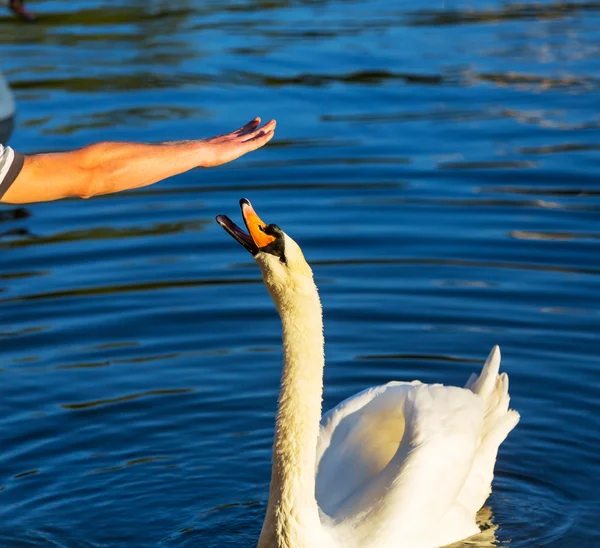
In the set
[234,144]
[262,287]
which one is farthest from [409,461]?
[262,287]

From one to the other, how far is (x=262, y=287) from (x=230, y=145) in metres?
4.33

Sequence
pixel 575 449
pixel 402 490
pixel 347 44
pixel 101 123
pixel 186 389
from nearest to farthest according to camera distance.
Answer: pixel 402 490 < pixel 575 449 < pixel 186 389 < pixel 101 123 < pixel 347 44

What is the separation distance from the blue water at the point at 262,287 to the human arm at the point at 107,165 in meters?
1.94

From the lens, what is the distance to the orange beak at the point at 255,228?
5.20m

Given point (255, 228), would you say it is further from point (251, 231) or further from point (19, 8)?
point (19, 8)

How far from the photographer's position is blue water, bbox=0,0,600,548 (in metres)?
7.11

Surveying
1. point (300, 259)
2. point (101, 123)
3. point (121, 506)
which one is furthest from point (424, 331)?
point (101, 123)

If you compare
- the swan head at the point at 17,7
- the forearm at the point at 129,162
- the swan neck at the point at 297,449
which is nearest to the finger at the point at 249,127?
the forearm at the point at 129,162

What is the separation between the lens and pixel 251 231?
205 inches

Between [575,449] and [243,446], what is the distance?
1.84m

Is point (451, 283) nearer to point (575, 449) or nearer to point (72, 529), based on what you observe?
point (575, 449)

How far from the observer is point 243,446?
751 centimetres

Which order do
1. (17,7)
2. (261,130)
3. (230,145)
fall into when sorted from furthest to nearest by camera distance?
(17,7) → (261,130) → (230,145)

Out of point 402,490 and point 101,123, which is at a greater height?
point 402,490
